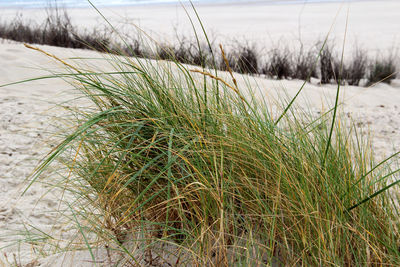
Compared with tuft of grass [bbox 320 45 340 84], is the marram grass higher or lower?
lower

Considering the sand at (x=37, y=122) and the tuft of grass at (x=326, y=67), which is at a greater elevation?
the tuft of grass at (x=326, y=67)

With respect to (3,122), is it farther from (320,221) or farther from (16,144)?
(320,221)

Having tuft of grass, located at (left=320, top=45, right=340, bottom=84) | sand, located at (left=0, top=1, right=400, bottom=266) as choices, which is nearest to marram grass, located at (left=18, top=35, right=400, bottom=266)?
sand, located at (left=0, top=1, right=400, bottom=266)

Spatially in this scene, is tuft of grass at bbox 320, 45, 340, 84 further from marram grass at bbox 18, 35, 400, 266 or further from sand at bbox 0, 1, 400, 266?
marram grass at bbox 18, 35, 400, 266

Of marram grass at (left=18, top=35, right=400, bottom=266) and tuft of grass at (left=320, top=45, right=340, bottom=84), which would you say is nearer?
marram grass at (left=18, top=35, right=400, bottom=266)

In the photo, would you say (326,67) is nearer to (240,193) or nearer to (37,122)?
(37,122)

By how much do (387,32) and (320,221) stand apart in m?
10.6

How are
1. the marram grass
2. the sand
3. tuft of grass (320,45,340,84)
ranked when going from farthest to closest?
tuft of grass (320,45,340,84), the sand, the marram grass

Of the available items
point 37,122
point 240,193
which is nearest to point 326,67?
point 37,122

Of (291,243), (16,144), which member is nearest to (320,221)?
(291,243)

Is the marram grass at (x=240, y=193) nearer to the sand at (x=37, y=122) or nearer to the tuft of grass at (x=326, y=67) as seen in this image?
the sand at (x=37, y=122)

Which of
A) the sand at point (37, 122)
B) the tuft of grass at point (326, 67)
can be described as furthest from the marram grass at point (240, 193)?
the tuft of grass at point (326, 67)

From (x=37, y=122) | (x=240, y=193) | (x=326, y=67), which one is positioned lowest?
(x=37, y=122)

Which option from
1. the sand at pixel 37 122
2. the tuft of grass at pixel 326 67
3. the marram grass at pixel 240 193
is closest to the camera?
the marram grass at pixel 240 193
